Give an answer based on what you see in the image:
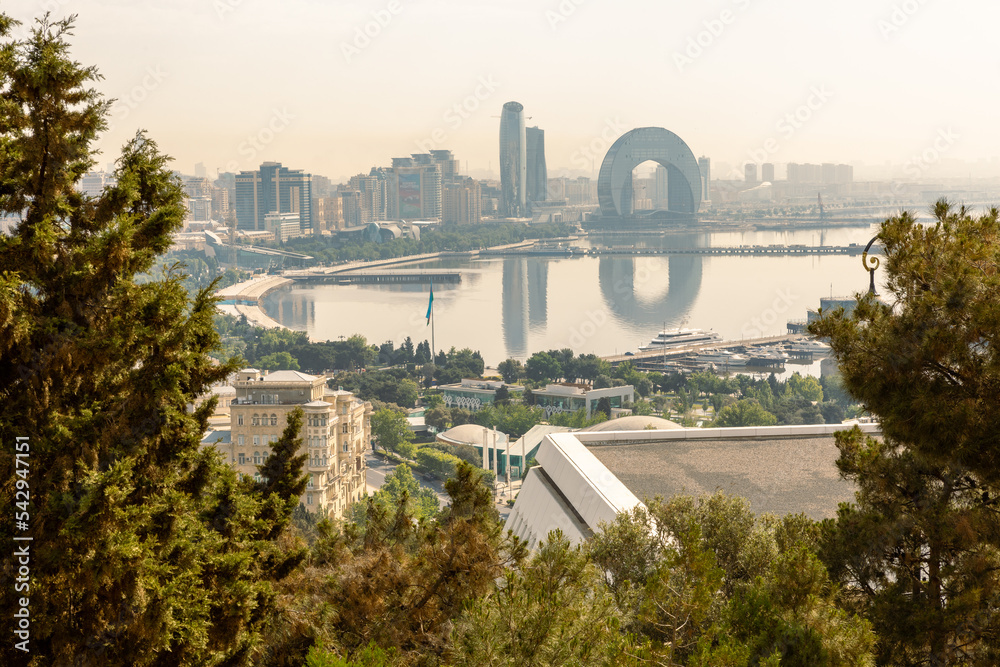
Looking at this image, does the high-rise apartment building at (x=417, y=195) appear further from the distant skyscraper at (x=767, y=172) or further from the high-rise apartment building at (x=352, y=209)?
the distant skyscraper at (x=767, y=172)

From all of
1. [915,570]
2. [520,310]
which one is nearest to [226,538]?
[915,570]

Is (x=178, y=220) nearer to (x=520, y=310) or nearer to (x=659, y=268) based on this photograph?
(x=520, y=310)

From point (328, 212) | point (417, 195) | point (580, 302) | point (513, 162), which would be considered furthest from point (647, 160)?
point (580, 302)

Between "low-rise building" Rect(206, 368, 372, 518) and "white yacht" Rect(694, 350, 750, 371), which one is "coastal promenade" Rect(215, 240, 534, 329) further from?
"low-rise building" Rect(206, 368, 372, 518)

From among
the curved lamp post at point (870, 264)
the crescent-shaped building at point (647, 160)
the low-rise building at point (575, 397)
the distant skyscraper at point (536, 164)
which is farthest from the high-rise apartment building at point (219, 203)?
the curved lamp post at point (870, 264)

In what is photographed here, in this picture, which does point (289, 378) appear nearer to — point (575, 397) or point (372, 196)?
point (575, 397)
